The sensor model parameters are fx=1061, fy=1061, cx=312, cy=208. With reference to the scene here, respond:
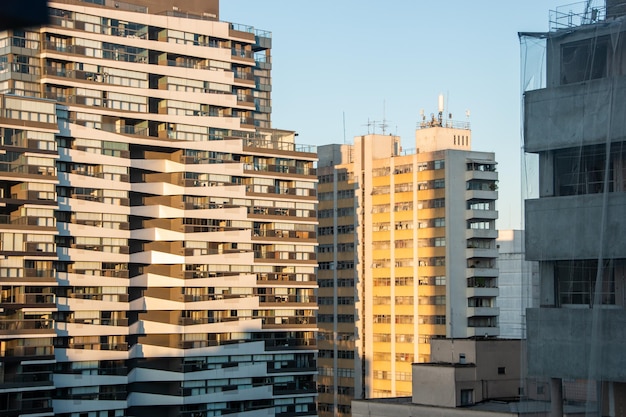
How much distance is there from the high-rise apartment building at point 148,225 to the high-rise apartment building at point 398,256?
26.4 meters

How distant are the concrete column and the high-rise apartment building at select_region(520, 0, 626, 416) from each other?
0.05m

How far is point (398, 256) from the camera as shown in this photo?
148 meters

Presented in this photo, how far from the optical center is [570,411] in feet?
162

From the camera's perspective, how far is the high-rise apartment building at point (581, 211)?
152ft

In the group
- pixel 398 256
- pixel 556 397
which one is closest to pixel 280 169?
pixel 398 256

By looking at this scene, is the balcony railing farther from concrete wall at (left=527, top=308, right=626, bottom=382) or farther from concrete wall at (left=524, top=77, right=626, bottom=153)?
concrete wall at (left=524, top=77, right=626, bottom=153)

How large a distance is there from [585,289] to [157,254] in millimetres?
66803

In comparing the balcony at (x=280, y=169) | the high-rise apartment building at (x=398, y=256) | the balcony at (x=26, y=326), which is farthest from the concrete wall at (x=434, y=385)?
the high-rise apartment building at (x=398, y=256)

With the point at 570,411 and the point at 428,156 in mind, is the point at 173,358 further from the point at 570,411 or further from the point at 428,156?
the point at 570,411

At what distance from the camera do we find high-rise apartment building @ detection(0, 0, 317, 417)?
95562 mm

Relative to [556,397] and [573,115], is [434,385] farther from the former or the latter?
[573,115]

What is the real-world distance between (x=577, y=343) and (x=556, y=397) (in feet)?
9.06

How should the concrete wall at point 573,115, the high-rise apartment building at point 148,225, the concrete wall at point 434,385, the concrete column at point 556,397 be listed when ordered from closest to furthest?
1. the concrete column at point 556,397
2. the concrete wall at point 573,115
3. the concrete wall at point 434,385
4. the high-rise apartment building at point 148,225

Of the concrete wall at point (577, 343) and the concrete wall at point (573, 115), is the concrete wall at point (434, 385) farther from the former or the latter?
the concrete wall at point (573, 115)
